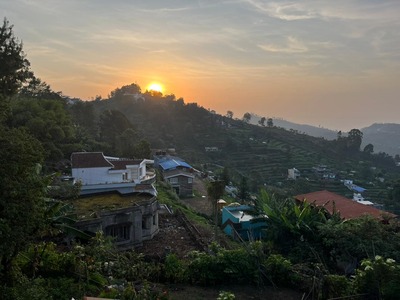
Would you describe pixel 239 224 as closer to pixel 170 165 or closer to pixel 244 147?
pixel 170 165

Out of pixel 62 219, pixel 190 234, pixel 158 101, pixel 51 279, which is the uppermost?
pixel 158 101

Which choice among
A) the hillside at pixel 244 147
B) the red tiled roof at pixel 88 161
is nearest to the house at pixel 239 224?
the red tiled roof at pixel 88 161

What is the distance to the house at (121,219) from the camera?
1499 centimetres

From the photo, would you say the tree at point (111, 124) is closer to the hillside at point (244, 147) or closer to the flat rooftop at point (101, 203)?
the hillside at point (244, 147)

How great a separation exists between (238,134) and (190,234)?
6530 centimetres

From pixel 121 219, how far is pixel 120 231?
0.59 meters

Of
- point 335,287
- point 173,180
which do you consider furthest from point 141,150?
point 335,287

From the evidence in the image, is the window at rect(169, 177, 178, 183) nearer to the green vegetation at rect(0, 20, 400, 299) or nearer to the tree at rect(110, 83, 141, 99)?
the green vegetation at rect(0, 20, 400, 299)

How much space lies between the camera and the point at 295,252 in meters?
15.6

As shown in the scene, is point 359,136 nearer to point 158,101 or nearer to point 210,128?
point 210,128

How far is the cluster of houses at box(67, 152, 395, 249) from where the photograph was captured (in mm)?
15664

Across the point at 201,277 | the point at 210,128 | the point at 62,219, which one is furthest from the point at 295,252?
the point at 210,128

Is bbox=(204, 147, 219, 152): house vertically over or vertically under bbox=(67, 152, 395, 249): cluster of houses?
over

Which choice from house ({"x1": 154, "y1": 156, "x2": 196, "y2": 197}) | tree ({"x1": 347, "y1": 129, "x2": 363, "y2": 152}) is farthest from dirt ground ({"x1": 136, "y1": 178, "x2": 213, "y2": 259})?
tree ({"x1": 347, "y1": 129, "x2": 363, "y2": 152})
